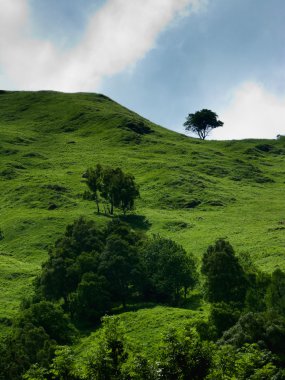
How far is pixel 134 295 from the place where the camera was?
64062mm

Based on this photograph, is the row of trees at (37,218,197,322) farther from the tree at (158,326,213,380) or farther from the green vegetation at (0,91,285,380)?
the tree at (158,326,213,380)

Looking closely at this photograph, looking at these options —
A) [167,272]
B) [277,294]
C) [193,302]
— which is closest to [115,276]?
[167,272]

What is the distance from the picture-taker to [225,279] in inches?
2018

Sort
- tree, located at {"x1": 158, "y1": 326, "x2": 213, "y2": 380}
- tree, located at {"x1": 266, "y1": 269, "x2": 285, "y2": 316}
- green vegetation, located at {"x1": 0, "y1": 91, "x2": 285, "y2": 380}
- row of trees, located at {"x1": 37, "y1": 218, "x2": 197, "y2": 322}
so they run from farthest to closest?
row of trees, located at {"x1": 37, "y1": 218, "x2": 197, "y2": 322} → tree, located at {"x1": 266, "y1": 269, "x2": 285, "y2": 316} → green vegetation, located at {"x1": 0, "y1": 91, "x2": 285, "y2": 380} → tree, located at {"x1": 158, "y1": 326, "x2": 213, "y2": 380}

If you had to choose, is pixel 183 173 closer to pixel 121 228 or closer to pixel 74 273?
pixel 121 228

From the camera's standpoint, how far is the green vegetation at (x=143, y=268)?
69.3ft

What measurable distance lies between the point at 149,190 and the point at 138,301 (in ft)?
213

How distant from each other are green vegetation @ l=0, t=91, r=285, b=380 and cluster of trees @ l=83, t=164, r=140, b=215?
0.29 metres

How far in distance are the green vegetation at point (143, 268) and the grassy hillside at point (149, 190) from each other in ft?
1.43

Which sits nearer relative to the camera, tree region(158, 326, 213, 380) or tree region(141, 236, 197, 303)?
tree region(158, 326, 213, 380)

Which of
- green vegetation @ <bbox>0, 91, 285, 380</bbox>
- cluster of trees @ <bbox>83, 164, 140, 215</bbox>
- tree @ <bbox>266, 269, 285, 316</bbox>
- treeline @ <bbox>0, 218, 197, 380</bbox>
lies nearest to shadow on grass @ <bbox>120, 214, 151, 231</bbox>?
green vegetation @ <bbox>0, 91, 285, 380</bbox>

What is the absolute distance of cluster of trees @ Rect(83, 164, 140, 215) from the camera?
102 m

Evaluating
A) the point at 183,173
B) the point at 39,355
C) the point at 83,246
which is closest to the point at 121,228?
the point at 83,246

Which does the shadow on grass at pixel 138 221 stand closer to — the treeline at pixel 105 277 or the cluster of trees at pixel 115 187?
the cluster of trees at pixel 115 187
